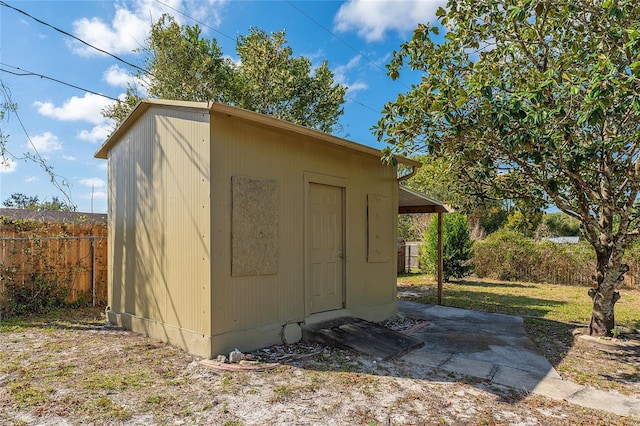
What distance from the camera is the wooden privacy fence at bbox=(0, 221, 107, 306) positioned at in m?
6.60

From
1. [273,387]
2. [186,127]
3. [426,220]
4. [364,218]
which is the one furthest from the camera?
[426,220]

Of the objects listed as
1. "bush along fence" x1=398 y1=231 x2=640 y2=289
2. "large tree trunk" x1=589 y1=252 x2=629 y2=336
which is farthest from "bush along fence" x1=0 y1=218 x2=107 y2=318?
"bush along fence" x1=398 y1=231 x2=640 y2=289

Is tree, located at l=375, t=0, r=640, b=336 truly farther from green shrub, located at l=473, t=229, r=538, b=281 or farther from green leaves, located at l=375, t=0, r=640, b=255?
green shrub, located at l=473, t=229, r=538, b=281

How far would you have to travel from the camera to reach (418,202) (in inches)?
316

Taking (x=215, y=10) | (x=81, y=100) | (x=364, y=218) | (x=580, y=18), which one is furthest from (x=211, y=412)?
(x=215, y=10)

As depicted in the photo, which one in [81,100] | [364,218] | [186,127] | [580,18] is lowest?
[364,218]

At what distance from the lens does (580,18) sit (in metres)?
4.25

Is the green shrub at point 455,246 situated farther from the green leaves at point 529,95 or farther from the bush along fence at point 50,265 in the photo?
the bush along fence at point 50,265

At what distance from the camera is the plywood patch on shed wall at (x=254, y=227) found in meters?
4.50

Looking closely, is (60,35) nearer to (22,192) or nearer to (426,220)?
(22,192)

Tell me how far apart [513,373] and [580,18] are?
3.97m

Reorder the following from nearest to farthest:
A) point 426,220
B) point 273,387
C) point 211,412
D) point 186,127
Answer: point 211,412 → point 273,387 → point 186,127 → point 426,220

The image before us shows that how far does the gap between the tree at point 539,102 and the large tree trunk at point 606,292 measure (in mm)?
14

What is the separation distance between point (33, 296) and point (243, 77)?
9.37 metres
